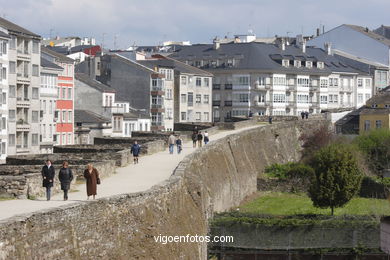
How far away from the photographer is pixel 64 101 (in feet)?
295

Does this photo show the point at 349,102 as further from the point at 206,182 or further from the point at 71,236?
the point at 71,236

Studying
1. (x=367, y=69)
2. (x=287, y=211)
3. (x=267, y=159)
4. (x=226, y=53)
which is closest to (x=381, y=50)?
(x=367, y=69)

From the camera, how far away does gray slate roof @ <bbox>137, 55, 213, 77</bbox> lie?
364 feet

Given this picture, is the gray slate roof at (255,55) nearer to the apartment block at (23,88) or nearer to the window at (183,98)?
the window at (183,98)

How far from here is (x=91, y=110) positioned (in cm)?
9631

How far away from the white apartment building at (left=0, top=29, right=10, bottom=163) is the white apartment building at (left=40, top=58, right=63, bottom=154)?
10507 millimetres

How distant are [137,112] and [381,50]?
4819 cm

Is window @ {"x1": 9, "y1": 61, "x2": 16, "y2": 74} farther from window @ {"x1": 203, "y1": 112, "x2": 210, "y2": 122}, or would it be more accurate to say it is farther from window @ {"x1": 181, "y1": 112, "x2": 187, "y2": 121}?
window @ {"x1": 203, "y1": 112, "x2": 210, "y2": 122}

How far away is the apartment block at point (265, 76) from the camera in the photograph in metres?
125

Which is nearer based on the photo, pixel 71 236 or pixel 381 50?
pixel 71 236

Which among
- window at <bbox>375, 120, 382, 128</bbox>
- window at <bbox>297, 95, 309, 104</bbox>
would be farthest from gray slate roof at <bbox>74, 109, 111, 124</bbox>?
window at <bbox>297, 95, 309, 104</bbox>

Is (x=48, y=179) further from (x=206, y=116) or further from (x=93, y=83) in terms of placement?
(x=206, y=116)

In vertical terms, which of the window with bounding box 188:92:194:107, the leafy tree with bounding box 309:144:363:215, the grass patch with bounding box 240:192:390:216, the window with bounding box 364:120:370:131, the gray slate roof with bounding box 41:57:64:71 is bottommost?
the grass patch with bounding box 240:192:390:216

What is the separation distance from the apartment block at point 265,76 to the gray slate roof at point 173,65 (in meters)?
5.06
